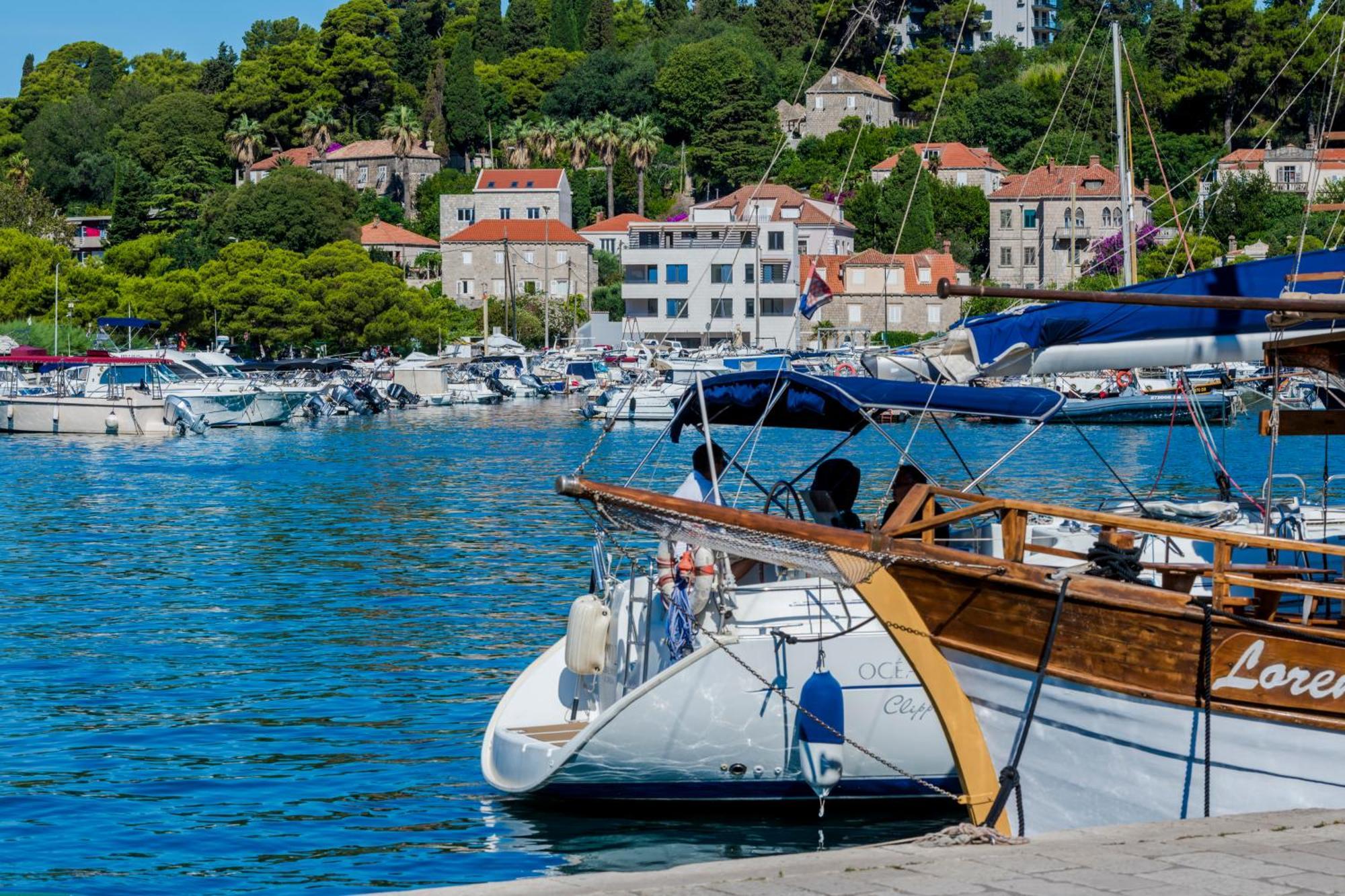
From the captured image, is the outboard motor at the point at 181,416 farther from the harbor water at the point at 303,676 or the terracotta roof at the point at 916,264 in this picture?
the terracotta roof at the point at 916,264

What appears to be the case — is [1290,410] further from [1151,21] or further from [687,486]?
[1151,21]

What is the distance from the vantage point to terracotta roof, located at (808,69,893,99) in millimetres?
139875

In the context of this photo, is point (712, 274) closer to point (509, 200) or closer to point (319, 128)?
point (509, 200)

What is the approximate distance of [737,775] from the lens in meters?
13.8

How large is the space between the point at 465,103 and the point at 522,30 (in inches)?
743

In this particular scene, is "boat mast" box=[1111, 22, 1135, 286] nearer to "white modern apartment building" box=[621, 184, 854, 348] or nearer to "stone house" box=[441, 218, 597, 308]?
"white modern apartment building" box=[621, 184, 854, 348]

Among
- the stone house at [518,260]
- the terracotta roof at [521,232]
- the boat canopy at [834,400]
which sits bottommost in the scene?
the boat canopy at [834,400]

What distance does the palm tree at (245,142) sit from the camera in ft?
484

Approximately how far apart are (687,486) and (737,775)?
271 centimetres

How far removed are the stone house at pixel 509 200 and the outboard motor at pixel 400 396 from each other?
41.6m

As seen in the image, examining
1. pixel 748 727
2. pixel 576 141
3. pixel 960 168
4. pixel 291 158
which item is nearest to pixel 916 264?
pixel 960 168

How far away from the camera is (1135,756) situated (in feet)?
37.8

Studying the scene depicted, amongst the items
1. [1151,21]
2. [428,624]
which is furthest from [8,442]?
[1151,21]

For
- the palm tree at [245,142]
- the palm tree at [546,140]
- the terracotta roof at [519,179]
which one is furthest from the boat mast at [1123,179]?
the palm tree at [245,142]
